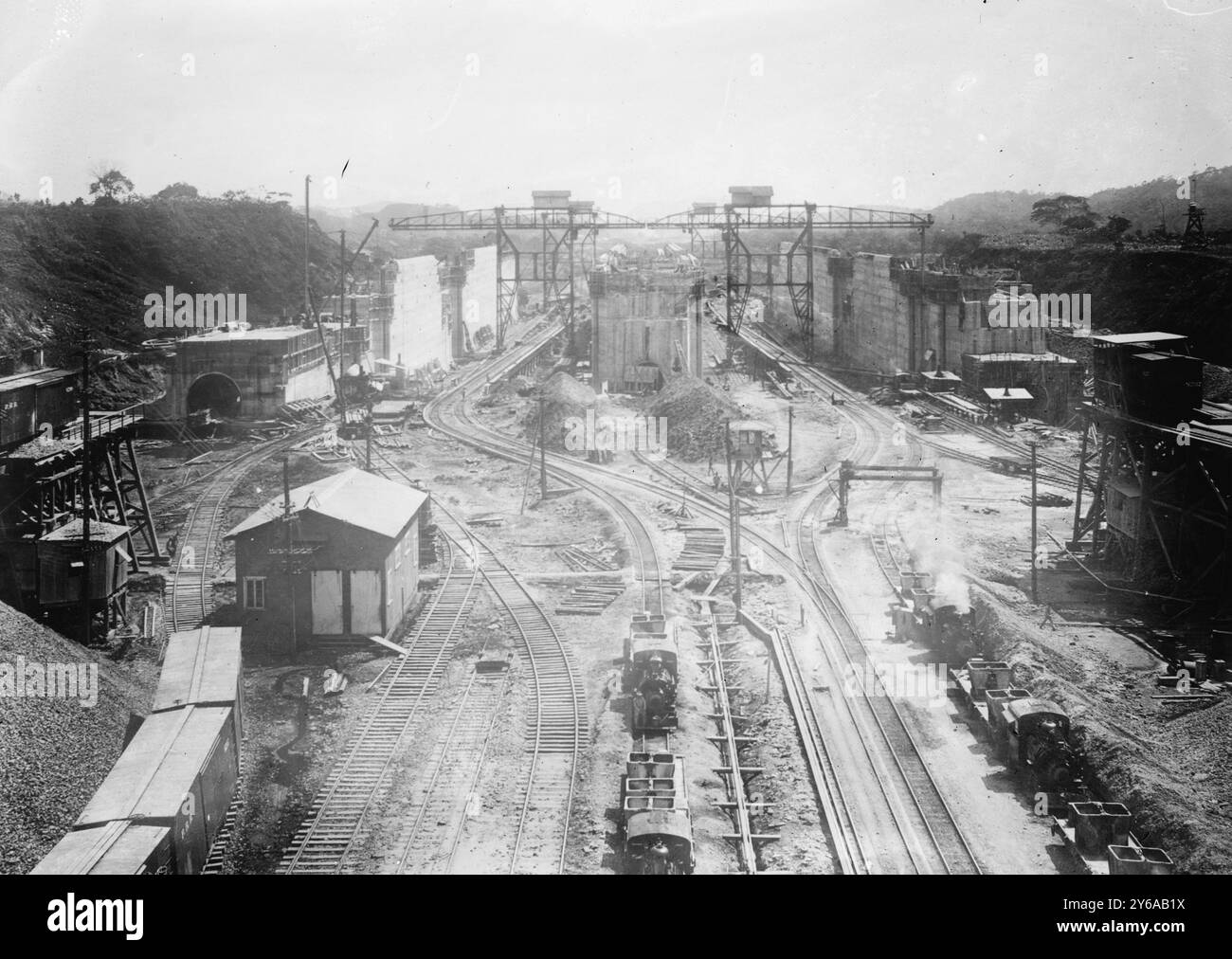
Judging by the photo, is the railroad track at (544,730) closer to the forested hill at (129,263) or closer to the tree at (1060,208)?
the forested hill at (129,263)

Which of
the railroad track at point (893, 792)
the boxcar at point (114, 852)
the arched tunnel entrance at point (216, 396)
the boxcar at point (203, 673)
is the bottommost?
the railroad track at point (893, 792)

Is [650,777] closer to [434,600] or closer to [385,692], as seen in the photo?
[385,692]

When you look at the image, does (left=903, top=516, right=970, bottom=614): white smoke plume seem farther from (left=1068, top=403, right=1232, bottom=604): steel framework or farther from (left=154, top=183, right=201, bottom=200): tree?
(left=154, top=183, right=201, bottom=200): tree

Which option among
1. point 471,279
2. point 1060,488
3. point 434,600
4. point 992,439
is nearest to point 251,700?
point 434,600

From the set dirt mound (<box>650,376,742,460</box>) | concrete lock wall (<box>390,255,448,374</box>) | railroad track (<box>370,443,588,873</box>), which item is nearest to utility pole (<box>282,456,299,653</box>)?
railroad track (<box>370,443,588,873</box>)

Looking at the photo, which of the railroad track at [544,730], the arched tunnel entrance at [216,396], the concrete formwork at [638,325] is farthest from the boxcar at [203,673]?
the concrete formwork at [638,325]

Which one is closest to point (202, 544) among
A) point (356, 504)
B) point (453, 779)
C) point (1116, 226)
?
point (356, 504)
